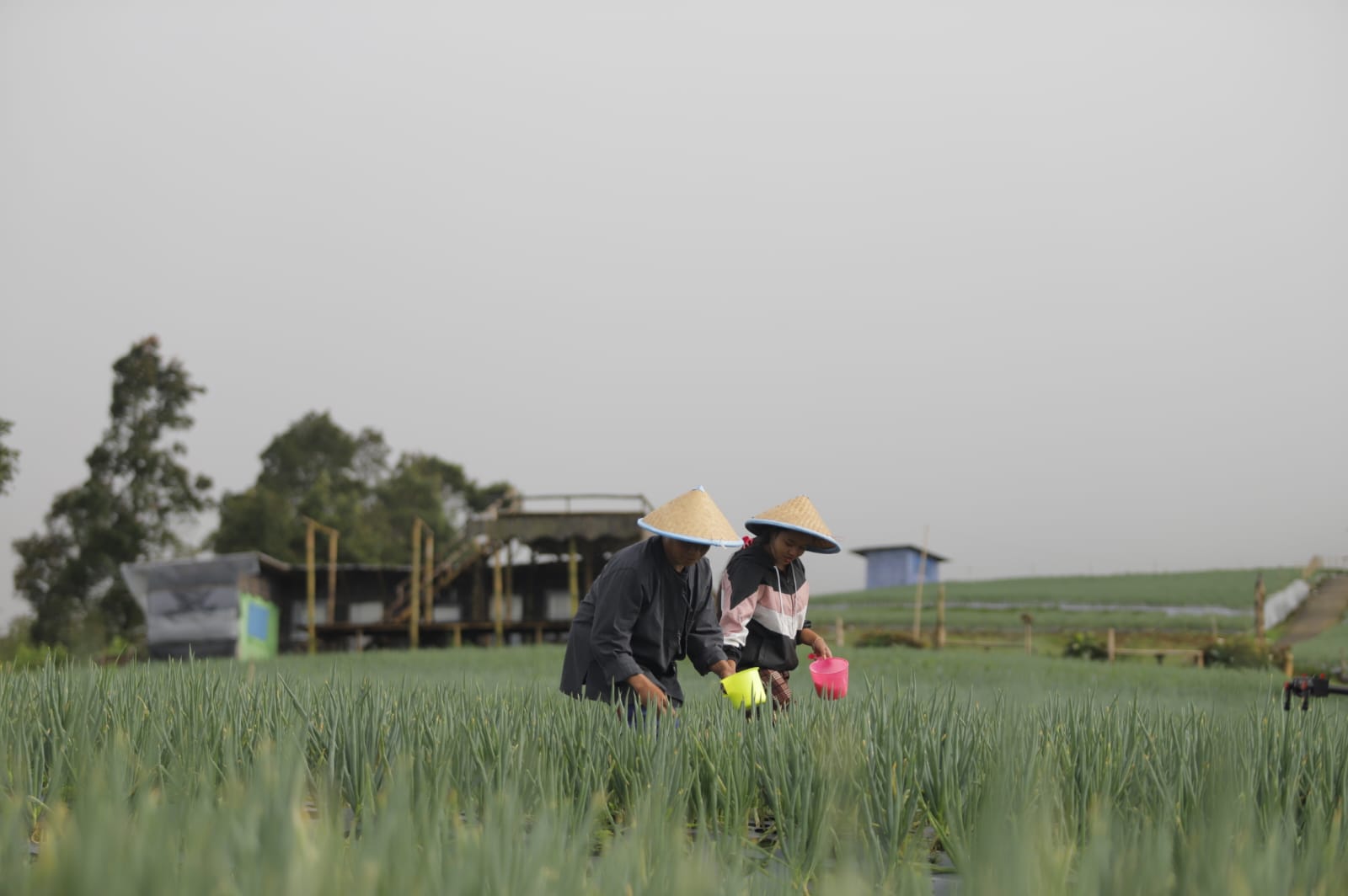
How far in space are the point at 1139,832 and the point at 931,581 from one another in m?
53.3

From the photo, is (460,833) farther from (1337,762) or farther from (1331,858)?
(1337,762)

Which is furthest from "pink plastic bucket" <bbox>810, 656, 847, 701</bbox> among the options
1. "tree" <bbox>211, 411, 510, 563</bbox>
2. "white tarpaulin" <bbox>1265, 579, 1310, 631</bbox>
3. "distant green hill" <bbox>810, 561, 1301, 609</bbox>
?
"distant green hill" <bbox>810, 561, 1301, 609</bbox>

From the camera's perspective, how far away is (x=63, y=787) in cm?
342

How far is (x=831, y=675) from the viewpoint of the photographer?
16.0 feet

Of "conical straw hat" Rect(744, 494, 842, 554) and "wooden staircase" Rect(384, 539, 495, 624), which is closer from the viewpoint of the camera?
"conical straw hat" Rect(744, 494, 842, 554)

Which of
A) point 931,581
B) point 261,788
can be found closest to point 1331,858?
point 261,788

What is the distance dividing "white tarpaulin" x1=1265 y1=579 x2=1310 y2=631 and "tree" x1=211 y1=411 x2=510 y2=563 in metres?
31.8

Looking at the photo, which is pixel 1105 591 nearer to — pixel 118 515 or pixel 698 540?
pixel 118 515

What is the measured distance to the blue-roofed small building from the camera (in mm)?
54781

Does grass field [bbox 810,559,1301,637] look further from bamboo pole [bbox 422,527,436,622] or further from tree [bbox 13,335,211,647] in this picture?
tree [bbox 13,335,211,647]

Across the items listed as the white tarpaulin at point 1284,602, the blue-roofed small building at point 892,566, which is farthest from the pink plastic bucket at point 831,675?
the blue-roofed small building at point 892,566

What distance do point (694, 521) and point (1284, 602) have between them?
43545mm

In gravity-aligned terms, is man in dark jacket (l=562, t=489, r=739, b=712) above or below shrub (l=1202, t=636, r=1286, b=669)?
above

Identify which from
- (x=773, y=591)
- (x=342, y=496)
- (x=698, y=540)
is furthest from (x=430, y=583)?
(x=698, y=540)
